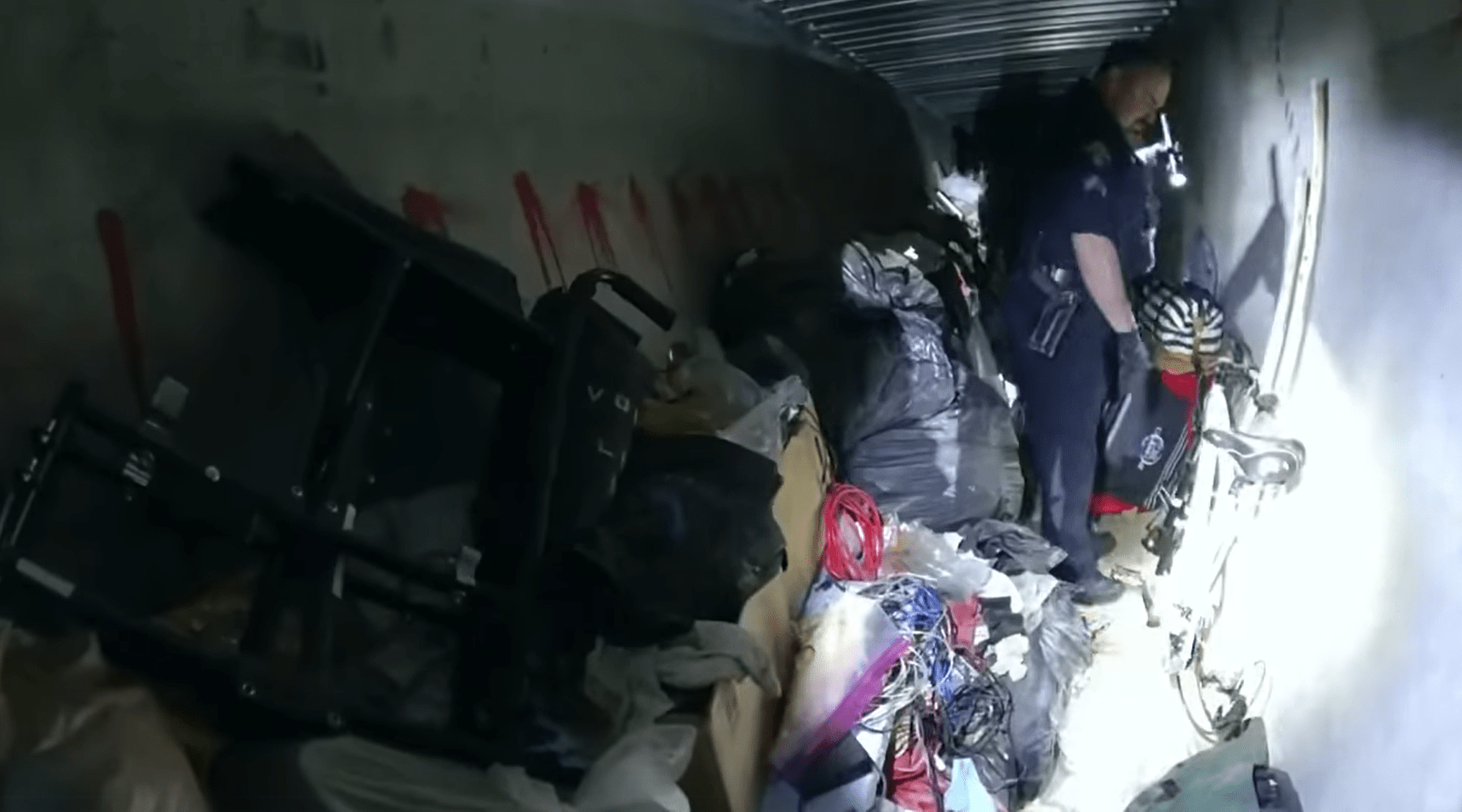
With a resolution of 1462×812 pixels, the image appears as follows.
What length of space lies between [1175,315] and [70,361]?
2.15 metres

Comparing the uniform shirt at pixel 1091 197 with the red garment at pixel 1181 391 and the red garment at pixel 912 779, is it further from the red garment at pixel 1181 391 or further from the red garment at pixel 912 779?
the red garment at pixel 912 779

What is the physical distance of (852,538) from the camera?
7.54 ft

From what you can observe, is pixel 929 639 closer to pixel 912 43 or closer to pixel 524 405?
pixel 524 405

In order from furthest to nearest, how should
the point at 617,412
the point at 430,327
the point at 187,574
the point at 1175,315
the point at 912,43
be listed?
the point at 912,43 < the point at 1175,315 < the point at 617,412 < the point at 430,327 < the point at 187,574

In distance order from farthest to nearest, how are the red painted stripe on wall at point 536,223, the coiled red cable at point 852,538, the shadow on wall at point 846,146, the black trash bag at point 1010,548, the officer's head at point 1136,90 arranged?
the shadow on wall at point 846,146
the officer's head at point 1136,90
the black trash bag at point 1010,548
the coiled red cable at point 852,538
the red painted stripe on wall at point 536,223

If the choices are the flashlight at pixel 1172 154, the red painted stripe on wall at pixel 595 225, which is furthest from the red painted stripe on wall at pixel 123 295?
the flashlight at pixel 1172 154

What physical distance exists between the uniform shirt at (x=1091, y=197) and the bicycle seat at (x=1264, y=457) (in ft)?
1.86

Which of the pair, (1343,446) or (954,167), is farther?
(954,167)

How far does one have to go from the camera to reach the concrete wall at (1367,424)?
1.55 metres

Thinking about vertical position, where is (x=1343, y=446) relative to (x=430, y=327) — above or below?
below

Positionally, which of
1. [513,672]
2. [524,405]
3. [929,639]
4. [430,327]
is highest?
[430,327]

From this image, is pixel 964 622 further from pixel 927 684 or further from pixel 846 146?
Result: pixel 846 146

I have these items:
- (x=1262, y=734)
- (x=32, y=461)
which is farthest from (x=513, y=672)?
(x=1262, y=734)

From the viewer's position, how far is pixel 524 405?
1589 mm
